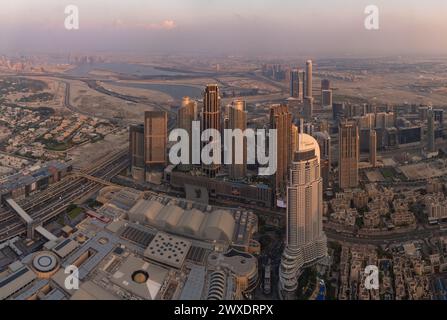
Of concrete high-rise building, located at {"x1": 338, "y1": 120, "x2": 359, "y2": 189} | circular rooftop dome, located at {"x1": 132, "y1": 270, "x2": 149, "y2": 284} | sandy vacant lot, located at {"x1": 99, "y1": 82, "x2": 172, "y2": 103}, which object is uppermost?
sandy vacant lot, located at {"x1": 99, "y1": 82, "x2": 172, "y2": 103}

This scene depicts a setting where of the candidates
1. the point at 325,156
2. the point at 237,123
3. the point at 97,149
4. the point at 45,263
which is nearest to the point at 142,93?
the point at 97,149

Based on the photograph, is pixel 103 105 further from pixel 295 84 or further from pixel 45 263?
pixel 45 263

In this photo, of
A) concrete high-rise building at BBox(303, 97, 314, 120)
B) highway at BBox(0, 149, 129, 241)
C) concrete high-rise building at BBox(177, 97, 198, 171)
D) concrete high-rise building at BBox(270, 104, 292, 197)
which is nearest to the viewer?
highway at BBox(0, 149, 129, 241)

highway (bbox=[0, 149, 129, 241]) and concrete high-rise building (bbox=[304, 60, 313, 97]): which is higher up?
concrete high-rise building (bbox=[304, 60, 313, 97])

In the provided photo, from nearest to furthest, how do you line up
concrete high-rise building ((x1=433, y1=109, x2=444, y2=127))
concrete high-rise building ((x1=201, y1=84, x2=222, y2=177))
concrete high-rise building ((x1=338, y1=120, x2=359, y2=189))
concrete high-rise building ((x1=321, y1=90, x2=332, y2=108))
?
1. concrete high-rise building ((x1=338, y1=120, x2=359, y2=189))
2. concrete high-rise building ((x1=201, y1=84, x2=222, y2=177))
3. concrete high-rise building ((x1=433, y1=109, x2=444, y2=127))
4. concrete high-rise building ((x1=321, y1=90, x2=332, y2=108))

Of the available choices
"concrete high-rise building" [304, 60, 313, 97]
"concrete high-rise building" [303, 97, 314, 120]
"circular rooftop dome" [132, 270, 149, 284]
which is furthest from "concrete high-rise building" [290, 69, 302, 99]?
"circular rooftop dome" [132, 270, 149, 284]

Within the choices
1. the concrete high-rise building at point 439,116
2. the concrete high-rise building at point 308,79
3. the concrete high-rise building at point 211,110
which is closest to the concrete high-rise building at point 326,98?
the concrete high-rise building at point 308,79

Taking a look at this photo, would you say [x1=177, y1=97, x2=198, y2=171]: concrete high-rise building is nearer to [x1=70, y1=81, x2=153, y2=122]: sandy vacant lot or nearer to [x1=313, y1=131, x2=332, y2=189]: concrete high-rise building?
[x1=313, y1=131, x2=332, y2=189]: concrete high-rise building
